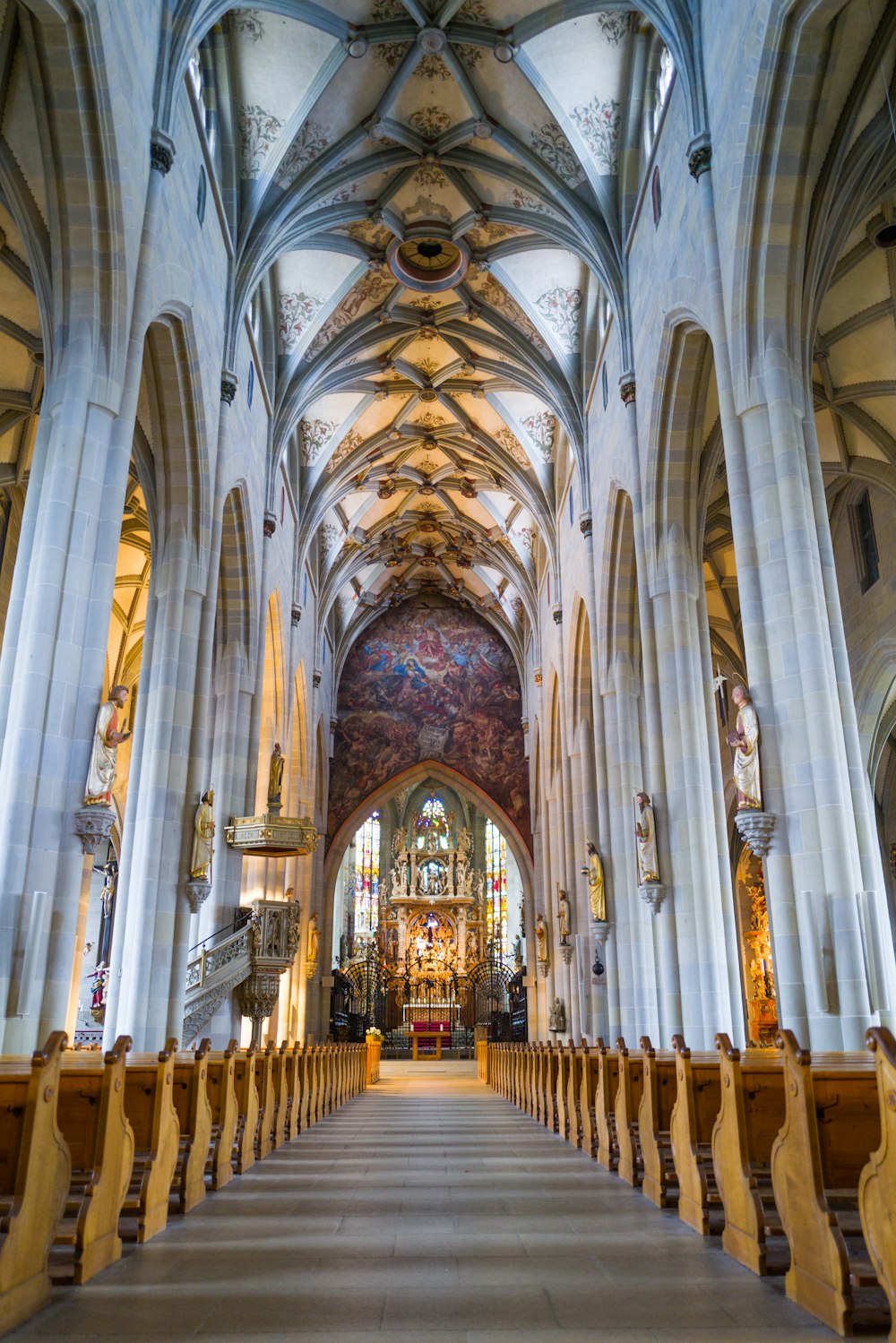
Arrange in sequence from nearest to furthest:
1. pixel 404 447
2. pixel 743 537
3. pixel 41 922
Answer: pixel 41 922 → pixel 743 537 → pixel 404 447

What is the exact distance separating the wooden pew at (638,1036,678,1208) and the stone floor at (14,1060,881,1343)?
155 millimetres

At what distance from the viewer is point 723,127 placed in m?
11.1

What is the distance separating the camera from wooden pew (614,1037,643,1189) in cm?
696

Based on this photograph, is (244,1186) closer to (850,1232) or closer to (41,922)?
(41,922)

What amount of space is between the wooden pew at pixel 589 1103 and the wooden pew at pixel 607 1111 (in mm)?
195

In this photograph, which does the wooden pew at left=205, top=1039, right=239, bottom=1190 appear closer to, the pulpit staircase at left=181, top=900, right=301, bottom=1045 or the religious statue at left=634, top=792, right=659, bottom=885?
the religious statue at left=634, top=792, right=659, bottom=885

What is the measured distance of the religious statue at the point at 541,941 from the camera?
1072 inches

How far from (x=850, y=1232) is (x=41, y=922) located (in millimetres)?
6496

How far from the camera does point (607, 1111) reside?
8062 millimetres

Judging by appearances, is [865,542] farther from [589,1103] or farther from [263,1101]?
[263,1101]

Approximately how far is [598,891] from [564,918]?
569cm

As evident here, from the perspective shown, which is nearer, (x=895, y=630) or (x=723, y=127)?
(x=723, y=127)

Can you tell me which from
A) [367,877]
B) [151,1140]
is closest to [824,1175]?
[151,1140]

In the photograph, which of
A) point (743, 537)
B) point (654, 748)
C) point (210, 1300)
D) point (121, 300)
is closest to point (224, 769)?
point (654, 748)
